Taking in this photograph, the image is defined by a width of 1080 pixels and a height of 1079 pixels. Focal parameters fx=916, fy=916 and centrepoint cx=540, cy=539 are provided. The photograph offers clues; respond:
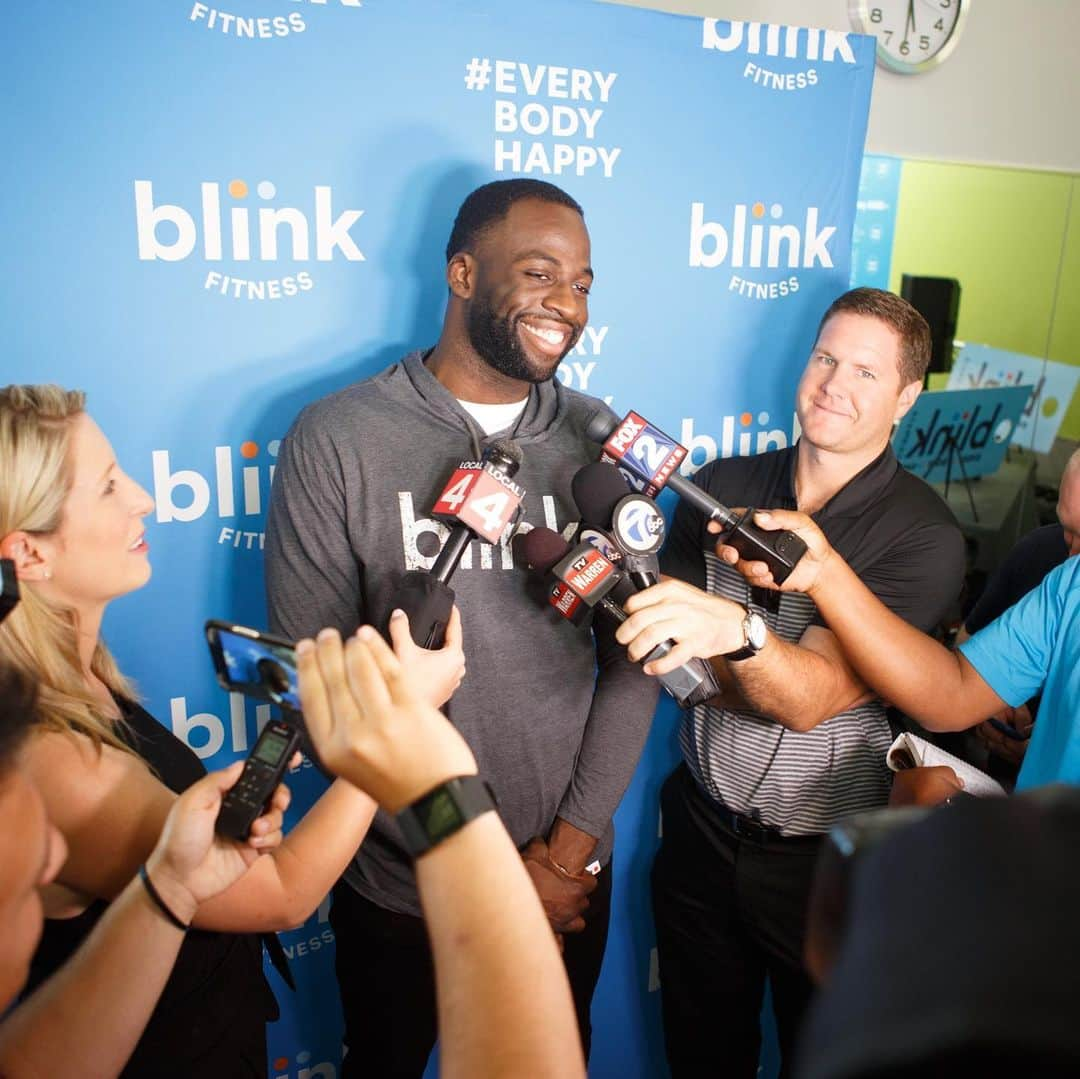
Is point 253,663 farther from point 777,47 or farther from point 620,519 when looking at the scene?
point 777,47

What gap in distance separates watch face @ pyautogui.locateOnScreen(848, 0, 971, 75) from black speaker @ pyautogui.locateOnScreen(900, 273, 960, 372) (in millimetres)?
754

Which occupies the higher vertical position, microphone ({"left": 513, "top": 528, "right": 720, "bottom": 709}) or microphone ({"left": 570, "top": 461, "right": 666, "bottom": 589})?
microphone ({"left": 570, "top": 461, "right": 666, "bottom": 589})

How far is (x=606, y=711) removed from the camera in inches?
69.5

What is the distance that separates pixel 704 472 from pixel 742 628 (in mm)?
632

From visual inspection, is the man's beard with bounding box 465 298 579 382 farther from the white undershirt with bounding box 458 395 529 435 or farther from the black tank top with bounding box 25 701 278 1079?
the black tank top with bounding box 25 701 278 1079

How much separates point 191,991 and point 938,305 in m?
A: 3.45

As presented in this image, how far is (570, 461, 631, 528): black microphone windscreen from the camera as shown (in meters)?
1.51

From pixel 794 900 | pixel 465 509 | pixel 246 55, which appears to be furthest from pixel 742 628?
pixel 246 55

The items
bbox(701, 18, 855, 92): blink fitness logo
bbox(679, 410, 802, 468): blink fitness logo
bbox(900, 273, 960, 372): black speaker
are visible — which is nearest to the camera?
bbox(701, 18, 855, 92): blink fitness logo

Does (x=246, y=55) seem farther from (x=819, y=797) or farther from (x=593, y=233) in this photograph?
(x=819, y=797)

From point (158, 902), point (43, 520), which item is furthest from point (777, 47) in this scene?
point (158, 902)

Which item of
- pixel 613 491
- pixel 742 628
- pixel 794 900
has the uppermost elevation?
pixel 613 491

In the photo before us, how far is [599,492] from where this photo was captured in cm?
152

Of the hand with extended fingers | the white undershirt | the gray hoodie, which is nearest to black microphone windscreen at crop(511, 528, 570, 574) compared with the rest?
the gray hoodie
